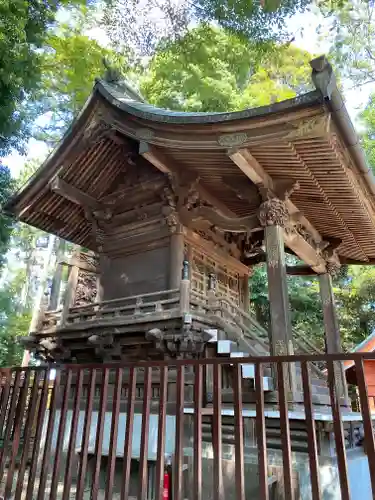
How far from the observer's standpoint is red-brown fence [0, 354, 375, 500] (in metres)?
2.61

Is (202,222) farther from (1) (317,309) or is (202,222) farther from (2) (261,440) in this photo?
(1) (317,309)

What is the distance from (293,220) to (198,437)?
564 cm

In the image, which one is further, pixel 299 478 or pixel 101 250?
pixel 101 250

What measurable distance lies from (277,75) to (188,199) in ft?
49.7

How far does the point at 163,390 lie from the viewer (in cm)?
318

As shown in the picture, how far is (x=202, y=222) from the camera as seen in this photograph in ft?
29.3

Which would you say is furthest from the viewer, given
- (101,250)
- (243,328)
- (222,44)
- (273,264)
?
(222,44)

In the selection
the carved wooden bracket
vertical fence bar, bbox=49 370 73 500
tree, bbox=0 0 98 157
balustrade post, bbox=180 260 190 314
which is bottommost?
vertical fence bar, bbox=49 370 73 500

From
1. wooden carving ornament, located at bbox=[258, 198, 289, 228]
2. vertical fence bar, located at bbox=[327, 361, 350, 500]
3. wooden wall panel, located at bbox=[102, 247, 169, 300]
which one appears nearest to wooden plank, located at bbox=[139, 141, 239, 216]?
wooden wall panel, located at bbox=[102, 247, 169, 300]

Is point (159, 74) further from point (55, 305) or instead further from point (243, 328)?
point (243, 328)

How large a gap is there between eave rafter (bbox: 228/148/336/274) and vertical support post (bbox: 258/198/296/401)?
1.15 feet

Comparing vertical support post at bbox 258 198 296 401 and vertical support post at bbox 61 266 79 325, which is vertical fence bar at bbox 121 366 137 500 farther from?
vertical support post at bbox 61 266 79 325

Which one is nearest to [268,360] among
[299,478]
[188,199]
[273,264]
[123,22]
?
[299,478]

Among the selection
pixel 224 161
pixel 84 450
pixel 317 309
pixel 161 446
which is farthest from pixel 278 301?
pixel 317 309
